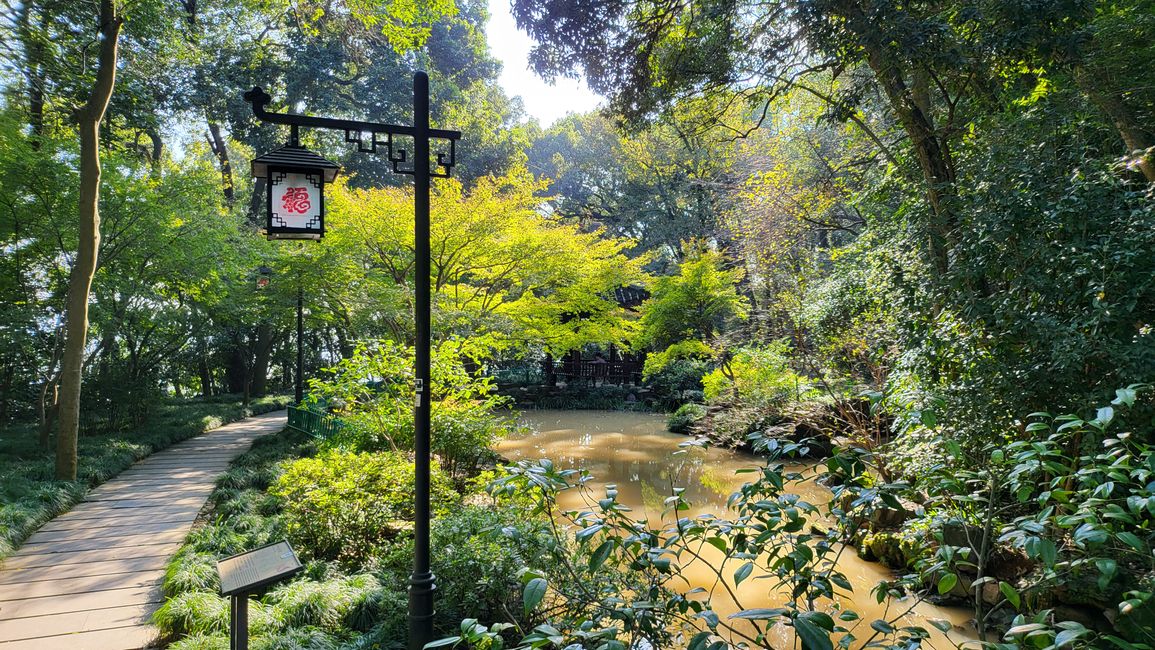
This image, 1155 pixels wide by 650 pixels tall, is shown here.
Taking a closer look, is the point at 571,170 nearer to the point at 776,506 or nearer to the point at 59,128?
the point at 59,128

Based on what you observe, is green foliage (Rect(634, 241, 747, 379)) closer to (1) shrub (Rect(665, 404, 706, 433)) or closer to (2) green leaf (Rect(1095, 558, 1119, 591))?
(1) shrub (Rect(665, 404, 706, 433))

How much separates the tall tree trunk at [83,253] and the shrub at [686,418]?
10.6 metres

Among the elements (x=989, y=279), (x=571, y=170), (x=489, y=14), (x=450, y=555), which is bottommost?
(x=450, y=555)

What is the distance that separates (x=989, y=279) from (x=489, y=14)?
61.1ft

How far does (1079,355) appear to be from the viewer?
3.54 metres

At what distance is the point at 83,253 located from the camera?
6273 millimetres

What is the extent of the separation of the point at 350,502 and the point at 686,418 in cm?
983

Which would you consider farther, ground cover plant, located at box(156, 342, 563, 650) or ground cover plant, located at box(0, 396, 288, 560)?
ground cover plant, located at box(0, 396, 288, 560)

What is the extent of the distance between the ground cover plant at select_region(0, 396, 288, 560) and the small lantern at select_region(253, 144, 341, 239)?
144 inches

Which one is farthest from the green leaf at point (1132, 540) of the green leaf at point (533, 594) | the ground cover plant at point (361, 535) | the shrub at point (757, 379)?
the shrub at point (757, 379)

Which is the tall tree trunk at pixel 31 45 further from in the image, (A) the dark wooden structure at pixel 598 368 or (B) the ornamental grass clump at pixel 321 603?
(A) the dark wooden structure at pixel 598 368

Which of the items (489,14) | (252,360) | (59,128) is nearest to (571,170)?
(489,14)

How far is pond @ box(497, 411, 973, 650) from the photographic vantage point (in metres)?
4.69

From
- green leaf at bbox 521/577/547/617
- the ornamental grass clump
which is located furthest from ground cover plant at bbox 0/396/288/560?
green leaf at bbox 521/577/547/617
